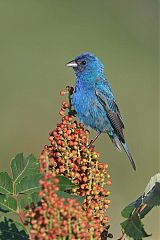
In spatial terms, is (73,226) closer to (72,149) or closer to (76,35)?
(72,149)

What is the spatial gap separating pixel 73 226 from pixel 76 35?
1372 centimetres

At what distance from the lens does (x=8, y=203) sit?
7.75 ft

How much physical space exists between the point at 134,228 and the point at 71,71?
10822mm

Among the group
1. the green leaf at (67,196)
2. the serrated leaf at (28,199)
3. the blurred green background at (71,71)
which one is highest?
the blurred green background at (71,71)

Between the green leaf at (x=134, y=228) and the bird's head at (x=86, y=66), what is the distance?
10.9 ft

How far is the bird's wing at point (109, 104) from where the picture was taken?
5582 millimetres

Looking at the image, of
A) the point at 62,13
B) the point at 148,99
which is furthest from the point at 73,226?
the point at 62,13

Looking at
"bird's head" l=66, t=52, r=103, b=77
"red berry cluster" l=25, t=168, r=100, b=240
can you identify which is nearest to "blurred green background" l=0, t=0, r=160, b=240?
"bird's head" l=66, t=52, r=103, b=77

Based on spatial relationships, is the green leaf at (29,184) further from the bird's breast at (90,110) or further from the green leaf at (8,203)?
the bird's breast at (90,110)

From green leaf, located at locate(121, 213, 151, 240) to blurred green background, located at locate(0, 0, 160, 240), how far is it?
13.4 feet

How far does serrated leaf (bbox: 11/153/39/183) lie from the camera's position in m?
2.40

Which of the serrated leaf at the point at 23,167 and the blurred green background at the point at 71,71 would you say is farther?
the blurred green background at the point at 71,71

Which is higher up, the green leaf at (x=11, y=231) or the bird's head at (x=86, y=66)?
the bird's head at (x=86, y=66)

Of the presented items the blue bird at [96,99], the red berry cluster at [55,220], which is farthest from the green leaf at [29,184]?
the blue bird at [96,99]
